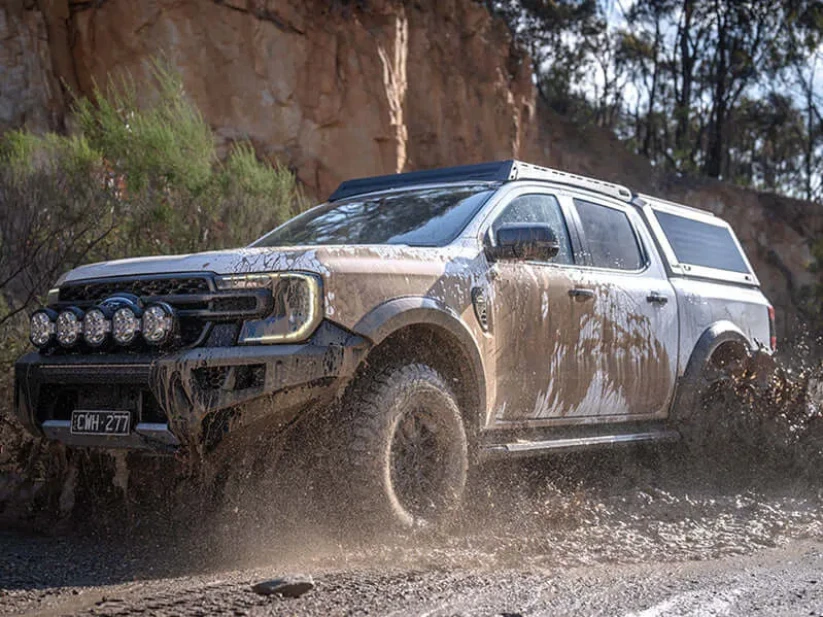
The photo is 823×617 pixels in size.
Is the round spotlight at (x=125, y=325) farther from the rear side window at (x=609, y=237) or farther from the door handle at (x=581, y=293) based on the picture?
the rear side window at (x=609, y=237)

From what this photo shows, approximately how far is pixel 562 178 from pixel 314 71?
15.1m

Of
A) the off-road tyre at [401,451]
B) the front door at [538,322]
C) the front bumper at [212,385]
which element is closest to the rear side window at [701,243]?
the front door at [538,322]

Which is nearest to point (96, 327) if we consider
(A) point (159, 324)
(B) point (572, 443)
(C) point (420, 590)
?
(A) point (159, 324)

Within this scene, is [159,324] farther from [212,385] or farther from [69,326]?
[69,326]

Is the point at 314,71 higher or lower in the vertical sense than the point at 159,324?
higher

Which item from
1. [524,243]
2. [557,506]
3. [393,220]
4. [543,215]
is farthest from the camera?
[543,215]

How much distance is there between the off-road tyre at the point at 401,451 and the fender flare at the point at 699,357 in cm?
247

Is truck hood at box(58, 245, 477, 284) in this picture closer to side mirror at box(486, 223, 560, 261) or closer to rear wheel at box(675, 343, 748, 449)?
side mirror at box(486, 223, 560, 261)

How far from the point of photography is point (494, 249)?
5.33 metres

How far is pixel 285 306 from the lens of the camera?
425cm

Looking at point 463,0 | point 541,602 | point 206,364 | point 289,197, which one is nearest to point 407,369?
point 206,364

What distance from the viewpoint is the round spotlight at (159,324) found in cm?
422

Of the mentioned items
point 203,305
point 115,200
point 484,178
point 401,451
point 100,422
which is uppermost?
point 115,200

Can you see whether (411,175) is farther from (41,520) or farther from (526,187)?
(41,520)
